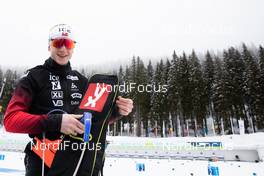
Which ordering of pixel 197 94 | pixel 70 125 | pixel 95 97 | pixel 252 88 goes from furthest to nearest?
pixel 197 94
pixel 252 88
pixel 95 97
pixel 70 125

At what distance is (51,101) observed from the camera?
5.60 ft

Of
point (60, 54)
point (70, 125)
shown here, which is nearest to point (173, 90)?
point (60, 54)

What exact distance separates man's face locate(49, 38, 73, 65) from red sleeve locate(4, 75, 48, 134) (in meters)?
0.35

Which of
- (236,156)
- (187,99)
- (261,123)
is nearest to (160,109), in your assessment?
(187,99)

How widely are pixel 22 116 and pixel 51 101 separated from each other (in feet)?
1.02

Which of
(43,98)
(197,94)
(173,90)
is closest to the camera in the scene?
(43,98)

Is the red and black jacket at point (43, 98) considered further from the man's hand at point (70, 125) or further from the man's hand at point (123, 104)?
the man's hand at point (123, 104)

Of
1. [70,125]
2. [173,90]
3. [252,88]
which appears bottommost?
[70,125]

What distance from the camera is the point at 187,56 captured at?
42.1m

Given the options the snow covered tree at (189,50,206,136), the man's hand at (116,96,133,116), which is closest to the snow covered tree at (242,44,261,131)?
the snow covered tree at (189,50,206,136)

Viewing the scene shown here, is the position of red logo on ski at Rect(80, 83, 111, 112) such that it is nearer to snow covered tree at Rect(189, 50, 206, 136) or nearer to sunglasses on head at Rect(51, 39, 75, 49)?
sunglasses on head at Rect(51, 39, 75, 49)

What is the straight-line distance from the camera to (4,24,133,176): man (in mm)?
1390

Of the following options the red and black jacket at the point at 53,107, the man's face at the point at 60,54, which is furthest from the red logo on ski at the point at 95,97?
the man's face at the point at 60,54

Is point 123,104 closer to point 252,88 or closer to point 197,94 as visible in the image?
point 197,94
